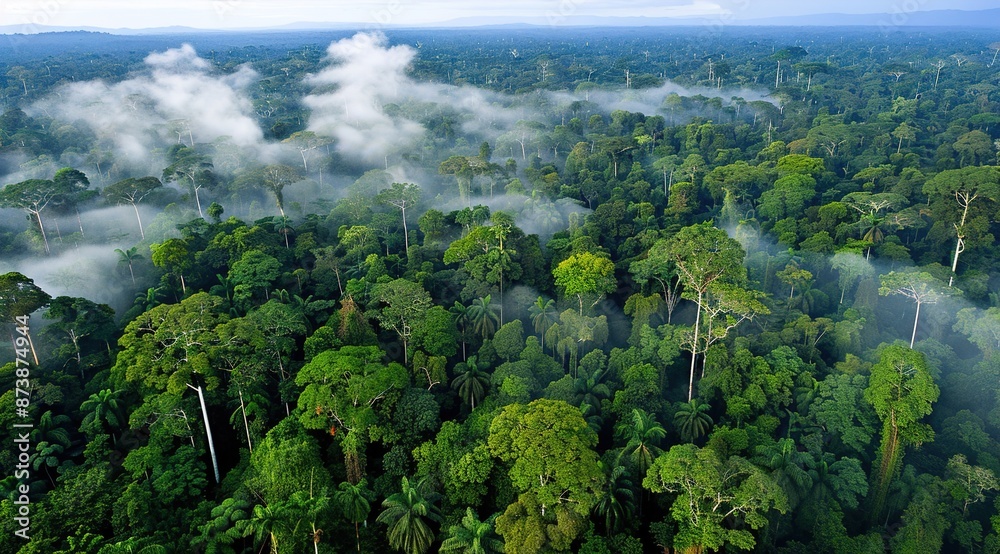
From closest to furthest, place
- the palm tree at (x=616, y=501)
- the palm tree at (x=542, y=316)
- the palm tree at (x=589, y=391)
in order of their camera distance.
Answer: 1. the palm tree at (x=616, y=501)
2. the palm tree at (x=589, y=391)
3. the palm tree at (x=542, y=316)

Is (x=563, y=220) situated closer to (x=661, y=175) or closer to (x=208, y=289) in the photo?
(x=661, y=175)

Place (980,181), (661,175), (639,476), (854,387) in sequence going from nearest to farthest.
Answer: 1. (639,476)
2. (854,387)
3. (980,181)
4. (661,175)

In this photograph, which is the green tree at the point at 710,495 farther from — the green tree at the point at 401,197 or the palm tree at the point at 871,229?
the green tree at the point at 401,197

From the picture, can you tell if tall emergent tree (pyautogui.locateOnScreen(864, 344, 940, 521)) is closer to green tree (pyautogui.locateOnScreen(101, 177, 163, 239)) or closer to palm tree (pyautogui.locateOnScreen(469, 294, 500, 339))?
palm tree (pyautogui.locateOnScreen(469, 294, 500, 339))

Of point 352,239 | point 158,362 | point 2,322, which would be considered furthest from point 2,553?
point 352,239

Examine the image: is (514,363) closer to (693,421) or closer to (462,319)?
(462,319)

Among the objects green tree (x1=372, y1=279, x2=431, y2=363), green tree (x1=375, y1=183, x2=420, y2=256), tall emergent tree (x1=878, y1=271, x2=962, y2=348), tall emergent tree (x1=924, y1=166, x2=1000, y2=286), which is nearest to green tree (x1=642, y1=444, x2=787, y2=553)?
green tree (x1=372, y1=279, x2=431, y2=363)

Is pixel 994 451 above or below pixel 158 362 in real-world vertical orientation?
below

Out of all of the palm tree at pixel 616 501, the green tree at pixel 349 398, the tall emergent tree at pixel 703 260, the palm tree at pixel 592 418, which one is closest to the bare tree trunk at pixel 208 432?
the green tree at pixel 349 398
